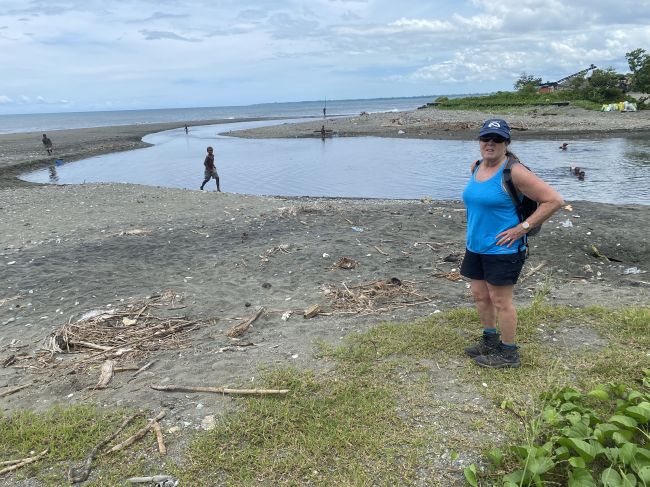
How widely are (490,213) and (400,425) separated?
184 cm

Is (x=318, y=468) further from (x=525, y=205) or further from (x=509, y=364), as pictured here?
(x=525, y=205)

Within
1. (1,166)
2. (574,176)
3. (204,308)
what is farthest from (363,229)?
(1,166)

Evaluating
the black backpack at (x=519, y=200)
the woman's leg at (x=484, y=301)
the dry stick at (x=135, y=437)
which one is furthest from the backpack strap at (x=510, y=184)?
the dry stick at (x=135, y=437)

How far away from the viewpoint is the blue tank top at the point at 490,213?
3.87 meters

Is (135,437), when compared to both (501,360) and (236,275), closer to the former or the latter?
(501,360)

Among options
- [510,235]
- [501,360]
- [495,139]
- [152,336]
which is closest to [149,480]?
[152,336]

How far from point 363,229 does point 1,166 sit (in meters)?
26.8

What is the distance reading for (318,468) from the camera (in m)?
3.31

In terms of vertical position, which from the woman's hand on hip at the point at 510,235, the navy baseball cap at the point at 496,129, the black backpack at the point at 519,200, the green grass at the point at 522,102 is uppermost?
the green grass at the point at 522,102

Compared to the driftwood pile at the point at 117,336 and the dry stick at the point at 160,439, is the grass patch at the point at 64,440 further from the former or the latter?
the driftwood pile at the point at 117,336

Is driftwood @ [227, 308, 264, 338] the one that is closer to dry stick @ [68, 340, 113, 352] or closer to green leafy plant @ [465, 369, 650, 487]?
dry stick @ [68, 340, 113, 352]

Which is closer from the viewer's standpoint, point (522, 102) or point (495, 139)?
point (495, 139)

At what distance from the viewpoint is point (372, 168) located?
84.1 feet

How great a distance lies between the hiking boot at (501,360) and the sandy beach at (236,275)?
0.15m
